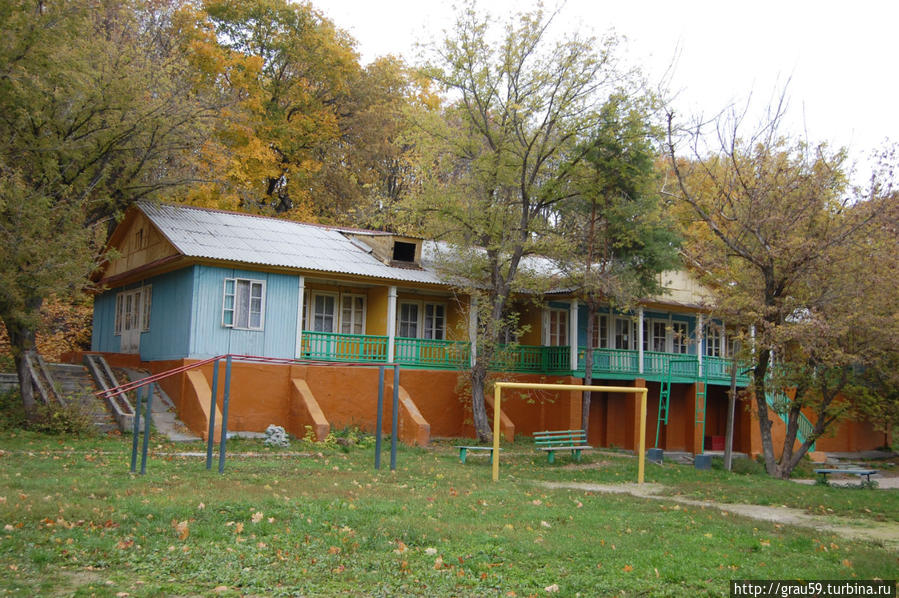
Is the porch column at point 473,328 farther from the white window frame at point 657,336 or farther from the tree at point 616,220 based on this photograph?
the white window frame at point 657,336

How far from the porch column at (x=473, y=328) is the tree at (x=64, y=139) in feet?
29.7

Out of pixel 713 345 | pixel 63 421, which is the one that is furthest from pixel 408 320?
pixel 713 345

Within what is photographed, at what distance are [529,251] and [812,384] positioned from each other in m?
8.50

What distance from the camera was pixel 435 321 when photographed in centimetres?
2733

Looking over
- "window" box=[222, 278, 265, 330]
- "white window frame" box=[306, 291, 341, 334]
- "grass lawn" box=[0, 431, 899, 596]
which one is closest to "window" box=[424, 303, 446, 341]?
"white window frame" box=[306, 291, 341, 334]

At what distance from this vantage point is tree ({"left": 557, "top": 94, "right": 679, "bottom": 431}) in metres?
23.5

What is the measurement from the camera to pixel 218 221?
2509 cm

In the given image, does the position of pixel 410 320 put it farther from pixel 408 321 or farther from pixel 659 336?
pixel 659 336

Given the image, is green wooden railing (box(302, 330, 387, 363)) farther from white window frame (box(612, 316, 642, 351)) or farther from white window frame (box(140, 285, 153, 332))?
white window frame (box(612, 316, 642, 351))

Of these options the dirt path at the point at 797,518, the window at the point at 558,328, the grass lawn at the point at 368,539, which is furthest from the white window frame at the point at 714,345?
the grass lawn at the point at 368,539

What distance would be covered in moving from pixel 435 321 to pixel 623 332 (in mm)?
7672

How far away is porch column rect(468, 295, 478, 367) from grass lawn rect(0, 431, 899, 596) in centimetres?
990

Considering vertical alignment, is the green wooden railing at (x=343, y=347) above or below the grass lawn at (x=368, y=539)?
above

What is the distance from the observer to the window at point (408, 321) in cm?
2673
